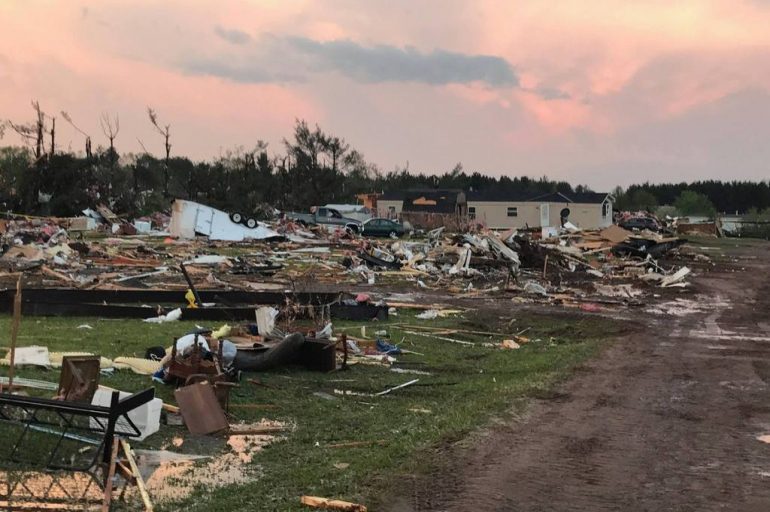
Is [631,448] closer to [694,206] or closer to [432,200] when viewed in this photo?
[432,200]

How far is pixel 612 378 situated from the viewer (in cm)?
→ 1023

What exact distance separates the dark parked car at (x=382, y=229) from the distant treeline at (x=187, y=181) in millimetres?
15483

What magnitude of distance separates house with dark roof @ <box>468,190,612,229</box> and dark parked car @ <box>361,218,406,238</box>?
18891 millimetres

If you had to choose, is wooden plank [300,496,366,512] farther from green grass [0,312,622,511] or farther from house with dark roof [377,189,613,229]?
house with dark roof [377,189,613,229]

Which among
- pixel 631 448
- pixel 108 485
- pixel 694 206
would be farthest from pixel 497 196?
pixel 108 485

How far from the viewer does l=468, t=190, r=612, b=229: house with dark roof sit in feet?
217

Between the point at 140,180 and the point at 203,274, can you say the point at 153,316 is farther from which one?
the point at 140,180

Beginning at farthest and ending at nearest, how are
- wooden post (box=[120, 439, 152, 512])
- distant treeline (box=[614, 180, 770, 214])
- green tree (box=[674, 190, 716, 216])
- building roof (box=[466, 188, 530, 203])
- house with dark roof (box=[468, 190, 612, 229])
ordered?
distant treeline (box=[614, 180, 770, 214]) → green tree (box=[674, 190, 716, 216]) → building roof (box=[466, 188, 530, 203]) → house with dark roof (box=[468, 190, 612, 229]) → wooden post (box=[120, 439, 152, 512])

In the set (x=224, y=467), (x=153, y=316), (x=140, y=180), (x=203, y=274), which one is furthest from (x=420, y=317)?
(x=140, y=180)

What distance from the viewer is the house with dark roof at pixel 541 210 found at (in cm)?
6604

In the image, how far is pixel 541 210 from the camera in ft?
220

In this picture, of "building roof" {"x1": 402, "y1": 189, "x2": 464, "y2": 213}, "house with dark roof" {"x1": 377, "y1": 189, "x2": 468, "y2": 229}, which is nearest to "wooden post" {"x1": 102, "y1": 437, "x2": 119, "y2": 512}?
"house with dark roof" {"x1": 377, "y1": 189, "x2": 468, "y2": 229}

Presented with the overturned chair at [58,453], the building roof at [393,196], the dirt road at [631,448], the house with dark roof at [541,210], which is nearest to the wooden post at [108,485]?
the overturned chair at [58,453]

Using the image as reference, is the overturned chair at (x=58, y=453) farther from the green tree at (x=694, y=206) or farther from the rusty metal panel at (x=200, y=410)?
the green tree at (x=694, y=206)
